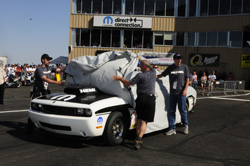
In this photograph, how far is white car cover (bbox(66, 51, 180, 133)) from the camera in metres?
5.52

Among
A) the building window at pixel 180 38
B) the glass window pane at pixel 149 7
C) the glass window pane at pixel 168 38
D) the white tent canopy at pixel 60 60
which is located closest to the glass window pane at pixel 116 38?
the glass window pane at pixel 149 7

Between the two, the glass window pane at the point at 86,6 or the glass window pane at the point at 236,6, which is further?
the glass window pane at the point at 86,6

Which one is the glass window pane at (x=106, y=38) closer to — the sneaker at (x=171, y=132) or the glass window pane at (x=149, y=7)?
the glass window pane at (x=149, y=7)

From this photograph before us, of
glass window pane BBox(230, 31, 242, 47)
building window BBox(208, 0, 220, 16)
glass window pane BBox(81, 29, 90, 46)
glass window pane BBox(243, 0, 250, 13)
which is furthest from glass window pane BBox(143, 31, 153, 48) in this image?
glass window pane BBox(243, 0, 250, 13)

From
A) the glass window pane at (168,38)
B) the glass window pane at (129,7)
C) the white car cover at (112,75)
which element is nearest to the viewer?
the white car cover at (112,75)

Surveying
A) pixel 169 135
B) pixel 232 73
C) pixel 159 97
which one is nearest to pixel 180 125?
pixel 169 135

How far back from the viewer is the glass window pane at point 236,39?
91.8 ft

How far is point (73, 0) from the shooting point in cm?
3158

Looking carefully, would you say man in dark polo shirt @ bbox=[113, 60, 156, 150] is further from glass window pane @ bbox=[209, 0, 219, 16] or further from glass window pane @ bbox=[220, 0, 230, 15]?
glass window pane @ bbox=[209, 0, 219, 16]

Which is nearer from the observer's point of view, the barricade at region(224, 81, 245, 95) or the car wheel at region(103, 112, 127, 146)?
the car wheel at region(103, 112, 127, 146)

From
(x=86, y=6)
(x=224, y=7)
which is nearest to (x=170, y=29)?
(x=224, y=7)

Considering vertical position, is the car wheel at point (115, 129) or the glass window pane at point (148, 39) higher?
the glass window pane at point (148, 39)

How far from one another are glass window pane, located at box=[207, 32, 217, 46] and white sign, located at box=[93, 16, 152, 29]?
21.0ft

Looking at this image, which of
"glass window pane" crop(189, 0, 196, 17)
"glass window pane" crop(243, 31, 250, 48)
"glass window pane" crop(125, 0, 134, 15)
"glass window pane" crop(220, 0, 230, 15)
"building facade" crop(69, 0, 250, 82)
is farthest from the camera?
"glass window pane" crop(125, 0, 134, 15)
